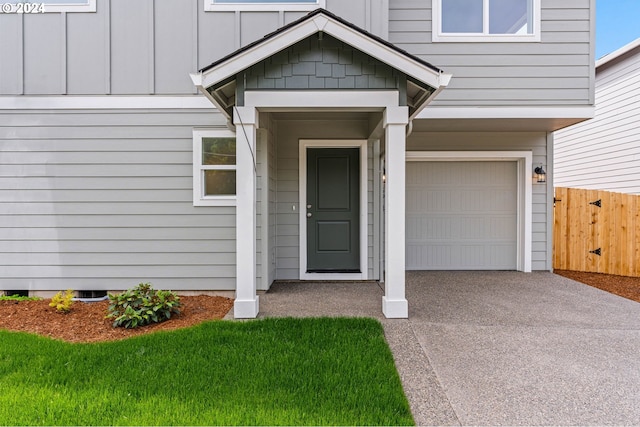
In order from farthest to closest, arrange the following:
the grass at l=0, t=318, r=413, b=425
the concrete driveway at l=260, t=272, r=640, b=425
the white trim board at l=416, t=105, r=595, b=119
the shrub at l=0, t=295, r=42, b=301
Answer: the white trim board at l=416, t=105, r=595, b=119 < the shrub at l=0, t=295, r=42, b=301 < the concrete driveway at l=260, t=272, r=640, b=425 < the grass at l=0, t=318, r=413, b=425

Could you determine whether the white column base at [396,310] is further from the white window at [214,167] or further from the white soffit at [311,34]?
the white window at [214,167]

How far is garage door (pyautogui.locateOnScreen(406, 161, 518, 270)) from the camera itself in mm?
6656

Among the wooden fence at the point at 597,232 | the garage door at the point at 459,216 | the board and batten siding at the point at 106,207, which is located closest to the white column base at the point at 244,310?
the board and batten siding at the point at 106,207

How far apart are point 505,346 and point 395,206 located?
5.48ft

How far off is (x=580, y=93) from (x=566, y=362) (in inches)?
169

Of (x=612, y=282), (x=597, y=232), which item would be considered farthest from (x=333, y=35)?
(x=597, y=232)

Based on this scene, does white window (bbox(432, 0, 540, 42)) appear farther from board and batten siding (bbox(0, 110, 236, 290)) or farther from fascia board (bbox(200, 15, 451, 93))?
board and batten siding (bbox(0, 110, 236, 290))

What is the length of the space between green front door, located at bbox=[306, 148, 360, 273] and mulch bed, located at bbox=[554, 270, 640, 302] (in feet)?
13.2

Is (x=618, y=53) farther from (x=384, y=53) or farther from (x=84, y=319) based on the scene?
(x=84, y=319)

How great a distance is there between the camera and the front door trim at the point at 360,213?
5.78 meters

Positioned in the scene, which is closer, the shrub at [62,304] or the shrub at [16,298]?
the shrub at [62,304]

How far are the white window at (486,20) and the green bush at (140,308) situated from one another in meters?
5.24

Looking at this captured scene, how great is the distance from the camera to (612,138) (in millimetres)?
8562

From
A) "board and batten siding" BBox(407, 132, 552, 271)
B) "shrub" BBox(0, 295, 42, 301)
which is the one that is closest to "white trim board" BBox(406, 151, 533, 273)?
"board and batten siding" BBox(407, 132, 552, 271)
